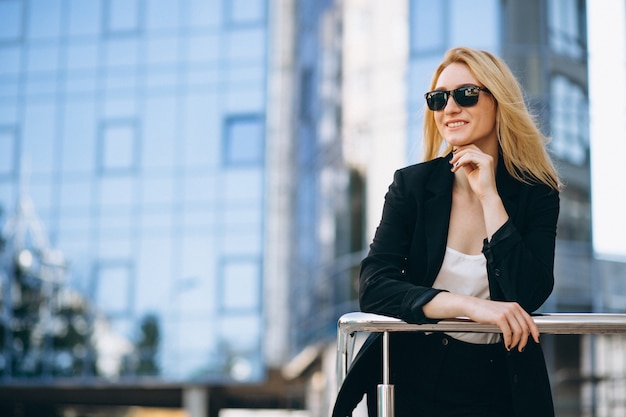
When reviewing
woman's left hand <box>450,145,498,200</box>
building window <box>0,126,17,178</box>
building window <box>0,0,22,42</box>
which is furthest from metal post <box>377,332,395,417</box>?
building window <box>0,0,22,42</box>

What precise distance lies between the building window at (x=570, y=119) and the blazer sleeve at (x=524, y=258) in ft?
47.0

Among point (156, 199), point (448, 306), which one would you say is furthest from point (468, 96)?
point (156, 199)

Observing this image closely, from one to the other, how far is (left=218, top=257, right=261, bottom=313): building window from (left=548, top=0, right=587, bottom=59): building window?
1306cm

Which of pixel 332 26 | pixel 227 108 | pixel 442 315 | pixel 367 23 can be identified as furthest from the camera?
pixel 227 108

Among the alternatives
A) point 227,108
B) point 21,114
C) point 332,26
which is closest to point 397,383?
point 332,26

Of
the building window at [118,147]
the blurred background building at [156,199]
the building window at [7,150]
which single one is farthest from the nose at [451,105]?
the building window at [7,150]

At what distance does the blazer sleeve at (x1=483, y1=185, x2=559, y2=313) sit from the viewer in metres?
2.66

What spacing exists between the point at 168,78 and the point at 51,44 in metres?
4.15

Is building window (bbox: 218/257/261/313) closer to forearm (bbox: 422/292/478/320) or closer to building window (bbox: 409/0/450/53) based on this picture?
building window (bbox: 409/0/450/53)

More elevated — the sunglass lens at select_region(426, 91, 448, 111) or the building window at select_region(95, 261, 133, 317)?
the sunglass lens at select_region(426, 91, 448, 111)

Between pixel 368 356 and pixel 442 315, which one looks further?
pixel 368 356

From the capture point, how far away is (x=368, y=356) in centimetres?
280

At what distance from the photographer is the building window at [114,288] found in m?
28.4

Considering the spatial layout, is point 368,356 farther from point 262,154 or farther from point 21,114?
point 21,114
